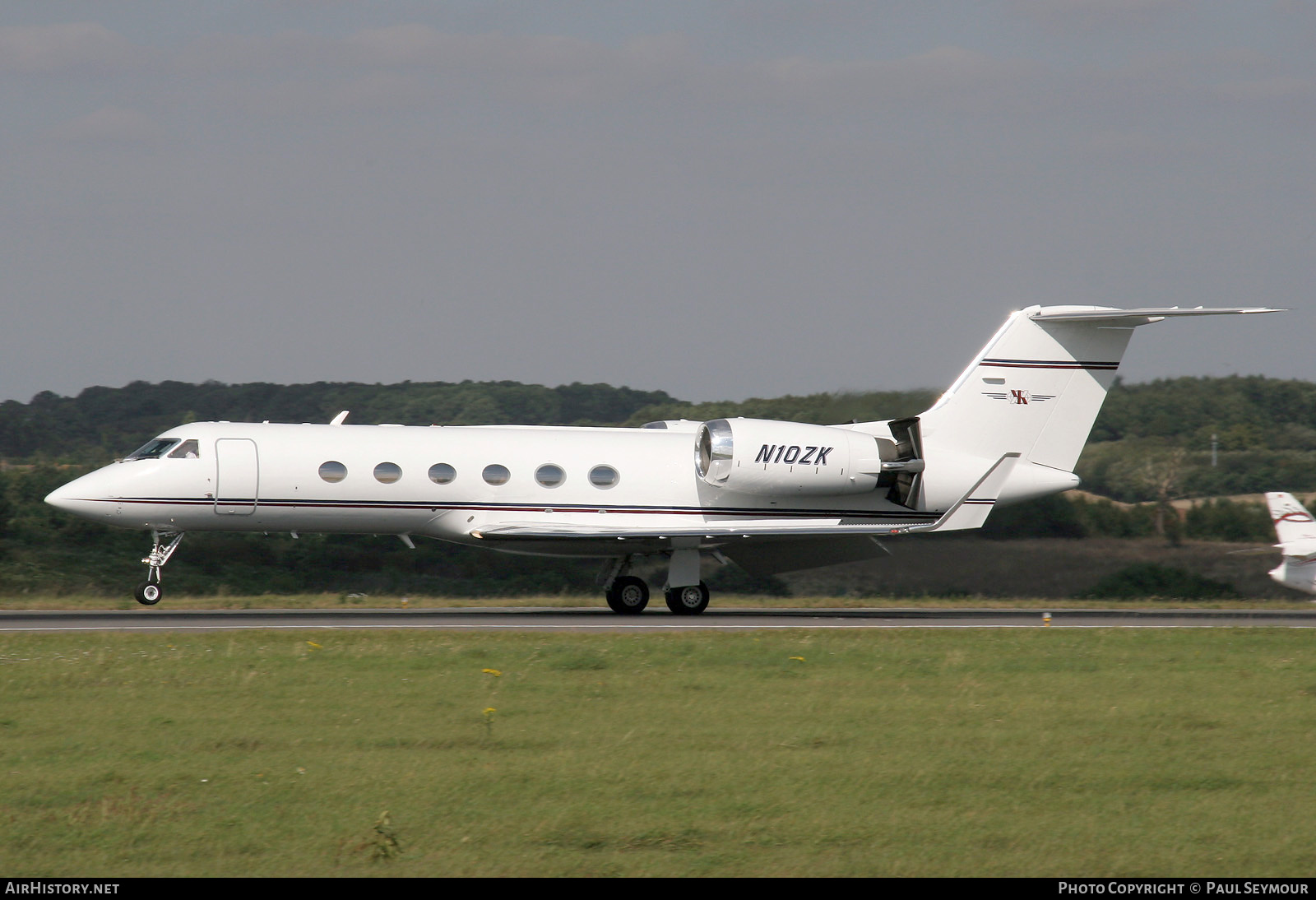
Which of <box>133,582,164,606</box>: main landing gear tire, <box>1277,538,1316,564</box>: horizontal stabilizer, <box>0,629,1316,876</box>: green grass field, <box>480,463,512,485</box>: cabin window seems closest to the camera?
<box>0,629,1316,876</box>: green grass field

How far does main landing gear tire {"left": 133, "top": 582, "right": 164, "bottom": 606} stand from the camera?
21.4 metres

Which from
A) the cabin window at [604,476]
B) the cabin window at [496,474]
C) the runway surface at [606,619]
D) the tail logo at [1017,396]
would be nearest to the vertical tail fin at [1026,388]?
the tail logo at [1017,396]

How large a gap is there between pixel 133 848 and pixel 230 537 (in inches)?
863

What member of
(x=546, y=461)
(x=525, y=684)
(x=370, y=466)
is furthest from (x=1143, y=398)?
(x=525, y=684)

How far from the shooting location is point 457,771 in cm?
922

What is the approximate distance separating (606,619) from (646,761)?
11689 mm

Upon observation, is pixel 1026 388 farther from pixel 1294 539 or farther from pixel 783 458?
pixel 1294 539

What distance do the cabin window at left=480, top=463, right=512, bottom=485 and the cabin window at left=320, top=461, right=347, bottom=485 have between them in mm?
2243

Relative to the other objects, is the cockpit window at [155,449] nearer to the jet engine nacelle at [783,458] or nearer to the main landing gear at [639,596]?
the main landing gear at [639,596]

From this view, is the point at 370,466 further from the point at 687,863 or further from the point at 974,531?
the point at 687,863

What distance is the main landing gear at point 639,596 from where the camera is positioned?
2270 cm

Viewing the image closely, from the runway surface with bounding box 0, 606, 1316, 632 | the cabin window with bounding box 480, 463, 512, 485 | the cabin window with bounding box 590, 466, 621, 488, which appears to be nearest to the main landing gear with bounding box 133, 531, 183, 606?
the runway surface with bounding box 0, 606, 1316, 632

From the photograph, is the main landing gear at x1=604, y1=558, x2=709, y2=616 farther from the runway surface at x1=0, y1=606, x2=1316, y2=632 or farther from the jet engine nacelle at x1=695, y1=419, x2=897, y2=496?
the jet engine nacelle at x1=695, y1=419, x2=897, y2=496

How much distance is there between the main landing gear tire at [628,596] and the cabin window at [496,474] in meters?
2.71
